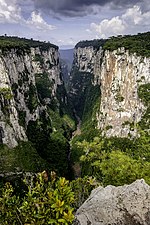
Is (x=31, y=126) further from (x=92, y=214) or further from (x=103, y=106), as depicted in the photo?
(x=92, y=214)

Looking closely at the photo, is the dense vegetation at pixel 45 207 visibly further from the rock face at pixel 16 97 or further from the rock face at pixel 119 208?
the rock face at pixel 16 97

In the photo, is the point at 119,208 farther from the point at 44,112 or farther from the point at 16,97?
the point at 44,112

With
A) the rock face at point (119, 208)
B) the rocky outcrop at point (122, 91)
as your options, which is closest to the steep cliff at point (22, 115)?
the rocky outcrop at point (122, 91)

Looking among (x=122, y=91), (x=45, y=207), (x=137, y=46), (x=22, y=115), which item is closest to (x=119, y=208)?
(x=45, y=207)

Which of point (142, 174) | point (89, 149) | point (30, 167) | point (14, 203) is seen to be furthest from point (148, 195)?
point (30, 167)

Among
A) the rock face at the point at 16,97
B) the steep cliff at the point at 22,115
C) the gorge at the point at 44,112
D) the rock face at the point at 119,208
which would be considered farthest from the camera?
the steep cliff at the point at 22,115

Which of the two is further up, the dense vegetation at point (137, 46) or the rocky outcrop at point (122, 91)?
Answer: the dense vegetation at point (137, 46)

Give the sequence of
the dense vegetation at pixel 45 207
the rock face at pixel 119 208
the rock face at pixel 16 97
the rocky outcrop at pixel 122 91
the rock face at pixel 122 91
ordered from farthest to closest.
Answer: the rocky outcrop at pixel 122 91 → the rock face at pixel 122 91 → the rock face at pixel 16 97 → the rock face at pixel 119 208 → the dense vegetation at pixel 45 207

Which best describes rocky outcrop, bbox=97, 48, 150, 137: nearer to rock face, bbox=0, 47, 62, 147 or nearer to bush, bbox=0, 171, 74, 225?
rock face, bbox=0, 47, 62, 147
